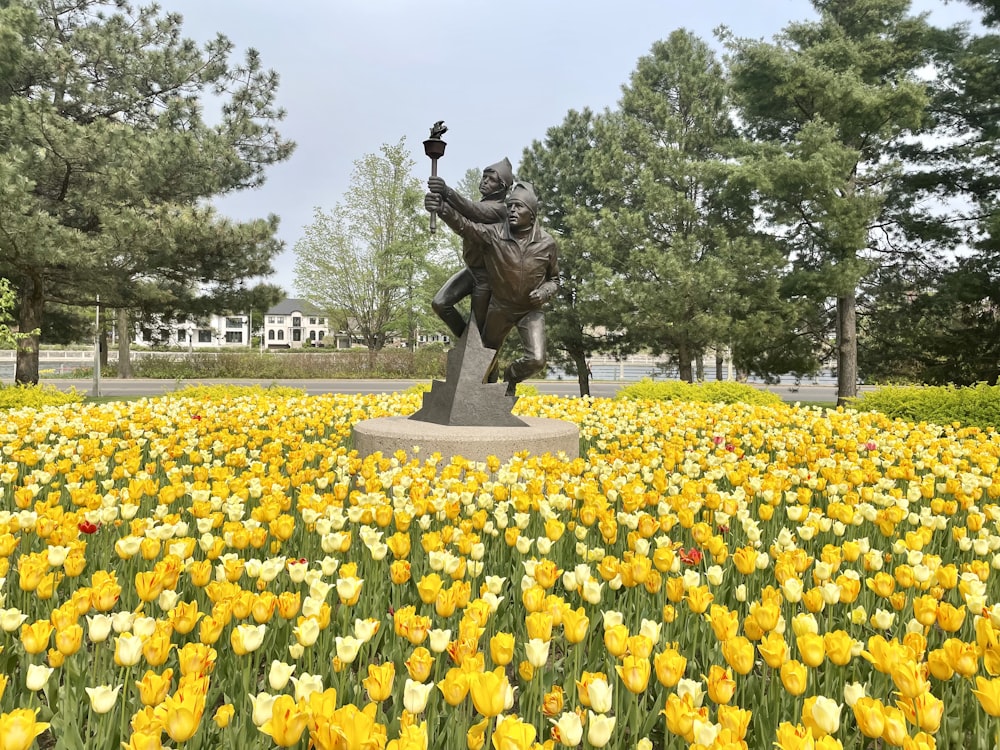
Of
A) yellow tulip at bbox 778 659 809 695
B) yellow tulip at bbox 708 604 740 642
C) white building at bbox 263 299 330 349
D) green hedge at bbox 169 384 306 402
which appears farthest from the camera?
white building at bbox 263 299 330 349

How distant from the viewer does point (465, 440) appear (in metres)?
5.25

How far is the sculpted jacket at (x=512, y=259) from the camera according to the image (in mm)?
6176

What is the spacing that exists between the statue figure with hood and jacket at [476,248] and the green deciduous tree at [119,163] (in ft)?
34.4

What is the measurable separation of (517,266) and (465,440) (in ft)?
6.51

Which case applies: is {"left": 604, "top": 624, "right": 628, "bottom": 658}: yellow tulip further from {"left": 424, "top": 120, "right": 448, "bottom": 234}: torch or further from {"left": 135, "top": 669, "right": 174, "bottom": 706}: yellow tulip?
{"left": 424, "top": 120, "right": 448, "bottom": 234}: torch

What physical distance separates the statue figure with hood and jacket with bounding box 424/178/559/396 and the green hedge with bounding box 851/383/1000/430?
21.2 feet

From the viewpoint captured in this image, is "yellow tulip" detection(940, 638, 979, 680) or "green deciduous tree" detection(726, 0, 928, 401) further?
"green deciduous tree" detection(726, 0, 928, 401)

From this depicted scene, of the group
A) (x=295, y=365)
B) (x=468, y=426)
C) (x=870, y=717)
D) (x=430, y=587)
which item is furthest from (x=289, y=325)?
(x=870, y=717)

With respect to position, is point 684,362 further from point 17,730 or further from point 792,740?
point 17,730

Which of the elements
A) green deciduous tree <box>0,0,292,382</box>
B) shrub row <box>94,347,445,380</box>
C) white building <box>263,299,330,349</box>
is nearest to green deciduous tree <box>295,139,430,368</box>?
shrub row <box>94,347,445,380</box>

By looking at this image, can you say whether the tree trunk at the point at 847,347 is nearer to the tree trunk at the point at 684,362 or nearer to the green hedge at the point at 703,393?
the tree trunk at the point at 684,362

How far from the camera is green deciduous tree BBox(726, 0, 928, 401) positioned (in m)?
15.8

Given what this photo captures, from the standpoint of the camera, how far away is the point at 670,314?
58.9 ft

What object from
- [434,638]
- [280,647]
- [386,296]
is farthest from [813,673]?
[386,296]
